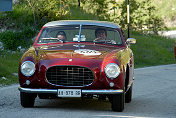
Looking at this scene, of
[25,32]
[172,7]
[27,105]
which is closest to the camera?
[27,105]

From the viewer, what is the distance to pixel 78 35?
33.7 ft

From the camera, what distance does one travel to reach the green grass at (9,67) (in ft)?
49.8

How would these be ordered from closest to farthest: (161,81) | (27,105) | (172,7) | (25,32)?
(27,105) → (161,81) → (25,32) → (172,7)

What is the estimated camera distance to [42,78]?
8.83m

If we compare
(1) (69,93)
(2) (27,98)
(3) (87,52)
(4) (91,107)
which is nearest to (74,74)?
(1) (69,93)

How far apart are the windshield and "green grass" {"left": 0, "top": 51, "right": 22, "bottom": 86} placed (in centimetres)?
417

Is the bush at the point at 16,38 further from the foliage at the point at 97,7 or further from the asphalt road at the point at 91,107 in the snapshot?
the asphalt road at the point at 91,107

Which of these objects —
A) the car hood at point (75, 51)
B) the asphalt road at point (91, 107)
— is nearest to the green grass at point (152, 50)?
the asphalt road at point (91, 107)

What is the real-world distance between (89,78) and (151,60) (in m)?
22.6

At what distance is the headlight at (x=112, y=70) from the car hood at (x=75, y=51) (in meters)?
0.26

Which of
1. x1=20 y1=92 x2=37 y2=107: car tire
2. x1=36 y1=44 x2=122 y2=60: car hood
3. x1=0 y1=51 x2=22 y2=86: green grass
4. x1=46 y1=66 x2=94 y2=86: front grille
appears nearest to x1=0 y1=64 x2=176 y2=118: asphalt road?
x1=20 y1=92 x2=37 y2=107: car tire

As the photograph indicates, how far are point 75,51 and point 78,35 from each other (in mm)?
1081

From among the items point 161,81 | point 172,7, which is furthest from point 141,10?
point 172,7

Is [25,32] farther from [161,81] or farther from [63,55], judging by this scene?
[63,55]
